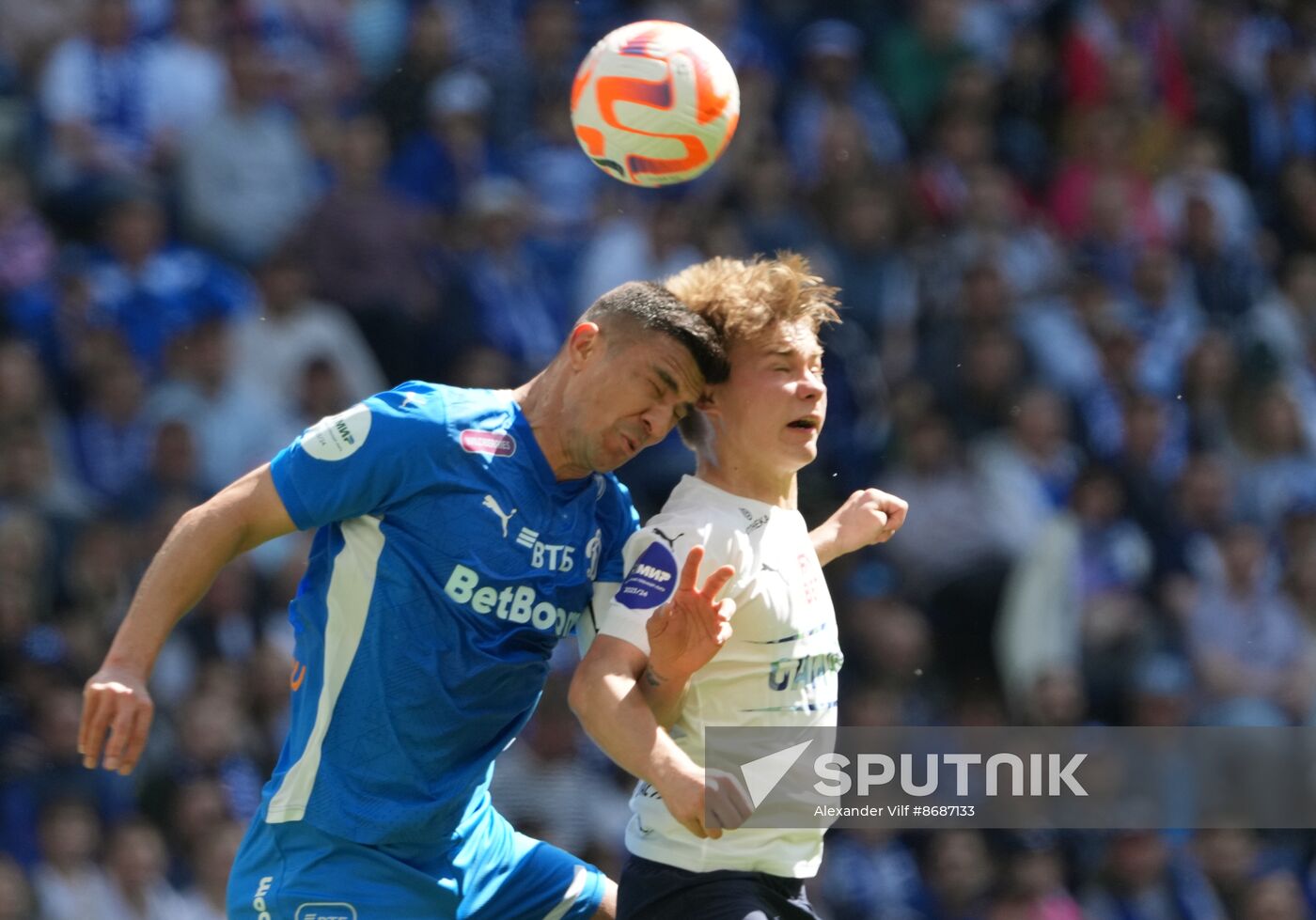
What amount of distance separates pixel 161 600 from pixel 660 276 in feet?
18.7

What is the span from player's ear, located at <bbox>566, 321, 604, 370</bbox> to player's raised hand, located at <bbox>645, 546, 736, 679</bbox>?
0.71 m

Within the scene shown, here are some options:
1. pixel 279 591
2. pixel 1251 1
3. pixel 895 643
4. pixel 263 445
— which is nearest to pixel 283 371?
pixel 263 445

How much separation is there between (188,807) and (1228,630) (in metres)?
5.66

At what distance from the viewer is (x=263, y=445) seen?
9.27 m

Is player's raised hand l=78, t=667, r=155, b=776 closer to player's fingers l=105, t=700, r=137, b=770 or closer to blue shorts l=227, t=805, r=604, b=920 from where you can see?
player's fingers l=105, t=700, r=137, b=770

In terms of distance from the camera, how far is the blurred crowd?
28.7 feet

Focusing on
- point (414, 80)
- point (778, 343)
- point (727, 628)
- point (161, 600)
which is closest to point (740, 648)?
point (727, 628)

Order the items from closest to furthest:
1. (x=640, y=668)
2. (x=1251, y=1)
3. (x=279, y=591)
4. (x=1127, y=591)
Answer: (x=640, y=668), (x=279, y=591), (x=1127, y=591), (x=1251, y=1)

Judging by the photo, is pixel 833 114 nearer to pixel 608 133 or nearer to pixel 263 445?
pixel 263 445

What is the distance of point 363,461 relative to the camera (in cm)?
450

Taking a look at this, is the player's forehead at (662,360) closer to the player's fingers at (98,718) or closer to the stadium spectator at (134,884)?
the player's fingers at (98,718)

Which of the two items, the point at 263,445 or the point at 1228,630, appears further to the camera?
the point at 1228,630

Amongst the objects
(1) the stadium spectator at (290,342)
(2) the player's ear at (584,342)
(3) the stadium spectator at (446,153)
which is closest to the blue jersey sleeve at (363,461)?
(2) the player's ear at (584,342)

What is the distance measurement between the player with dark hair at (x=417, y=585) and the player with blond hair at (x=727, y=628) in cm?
17
